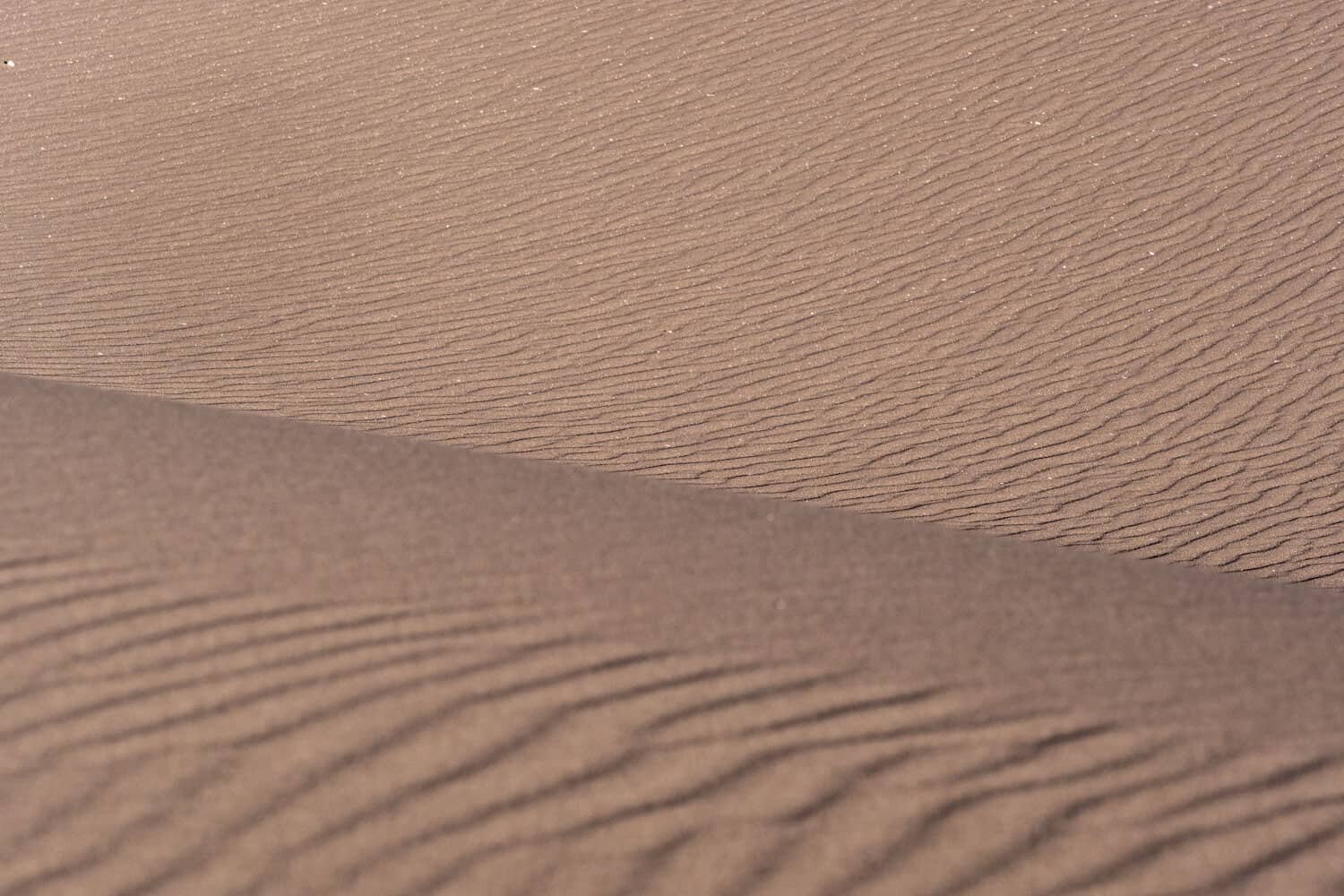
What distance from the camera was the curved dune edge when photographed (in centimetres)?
285

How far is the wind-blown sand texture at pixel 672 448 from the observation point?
117 inches

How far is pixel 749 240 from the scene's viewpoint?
11062mm

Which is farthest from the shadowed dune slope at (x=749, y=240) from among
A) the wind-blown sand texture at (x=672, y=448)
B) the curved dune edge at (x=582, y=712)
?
the curved dune edge at (x=582, y=712)

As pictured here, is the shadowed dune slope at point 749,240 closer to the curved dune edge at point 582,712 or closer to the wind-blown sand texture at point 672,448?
the wind-blown sand texture at point 672,448

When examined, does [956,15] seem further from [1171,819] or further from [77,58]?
[1171,819]

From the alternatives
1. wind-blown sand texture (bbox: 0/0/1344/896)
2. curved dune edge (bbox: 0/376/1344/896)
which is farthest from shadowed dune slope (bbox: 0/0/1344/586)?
curved dune edge (bbox: 0/376/1344/896)

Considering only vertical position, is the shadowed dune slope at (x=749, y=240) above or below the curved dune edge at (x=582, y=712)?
above

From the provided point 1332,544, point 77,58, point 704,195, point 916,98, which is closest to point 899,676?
point 1332,544

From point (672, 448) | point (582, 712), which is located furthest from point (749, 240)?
point (582, 712)

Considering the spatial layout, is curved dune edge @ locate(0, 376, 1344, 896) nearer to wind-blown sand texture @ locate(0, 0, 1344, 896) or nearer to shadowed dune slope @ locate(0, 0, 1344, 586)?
wind-blown sand texture @ locate(0, 0, 1344, 896)

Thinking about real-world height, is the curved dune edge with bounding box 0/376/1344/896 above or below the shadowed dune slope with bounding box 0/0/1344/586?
below

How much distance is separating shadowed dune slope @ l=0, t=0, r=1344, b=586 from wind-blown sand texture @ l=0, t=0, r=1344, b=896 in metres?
0.05

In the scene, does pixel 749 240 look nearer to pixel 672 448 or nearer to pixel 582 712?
pixel 672 448

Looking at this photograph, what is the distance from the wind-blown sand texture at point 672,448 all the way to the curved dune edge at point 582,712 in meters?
0.01
